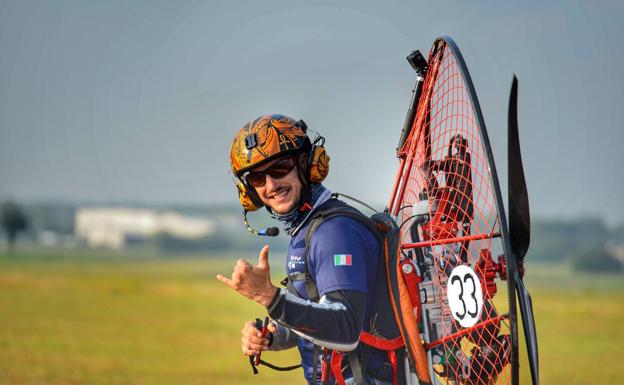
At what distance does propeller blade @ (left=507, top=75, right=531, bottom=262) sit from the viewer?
3757 millimetres

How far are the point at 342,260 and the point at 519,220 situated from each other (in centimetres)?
86

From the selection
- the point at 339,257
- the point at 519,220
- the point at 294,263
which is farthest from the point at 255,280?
the point at 519,220

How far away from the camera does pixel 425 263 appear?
4.53 m

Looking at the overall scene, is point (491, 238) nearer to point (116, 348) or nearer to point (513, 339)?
point (513, 339)

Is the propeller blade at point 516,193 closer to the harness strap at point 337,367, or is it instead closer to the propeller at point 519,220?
the propeller at point 519,220

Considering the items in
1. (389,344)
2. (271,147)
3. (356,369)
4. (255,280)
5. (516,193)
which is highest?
(271,147)

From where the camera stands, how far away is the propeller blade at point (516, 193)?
376 cm

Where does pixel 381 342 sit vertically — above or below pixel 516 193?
below

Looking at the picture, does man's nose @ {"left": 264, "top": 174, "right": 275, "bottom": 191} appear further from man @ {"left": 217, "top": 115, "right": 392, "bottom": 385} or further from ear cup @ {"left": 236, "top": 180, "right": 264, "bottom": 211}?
ear cup @ {"left": 236, "top": 180, "right": 264, "bottom": 211}

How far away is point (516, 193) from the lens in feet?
12.7

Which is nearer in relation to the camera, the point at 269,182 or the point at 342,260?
the point at 342,260

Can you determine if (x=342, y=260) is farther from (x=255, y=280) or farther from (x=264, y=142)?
(x=264, y=142)

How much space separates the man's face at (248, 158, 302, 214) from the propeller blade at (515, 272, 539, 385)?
1285 millimetres

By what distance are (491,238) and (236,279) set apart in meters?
1.25
